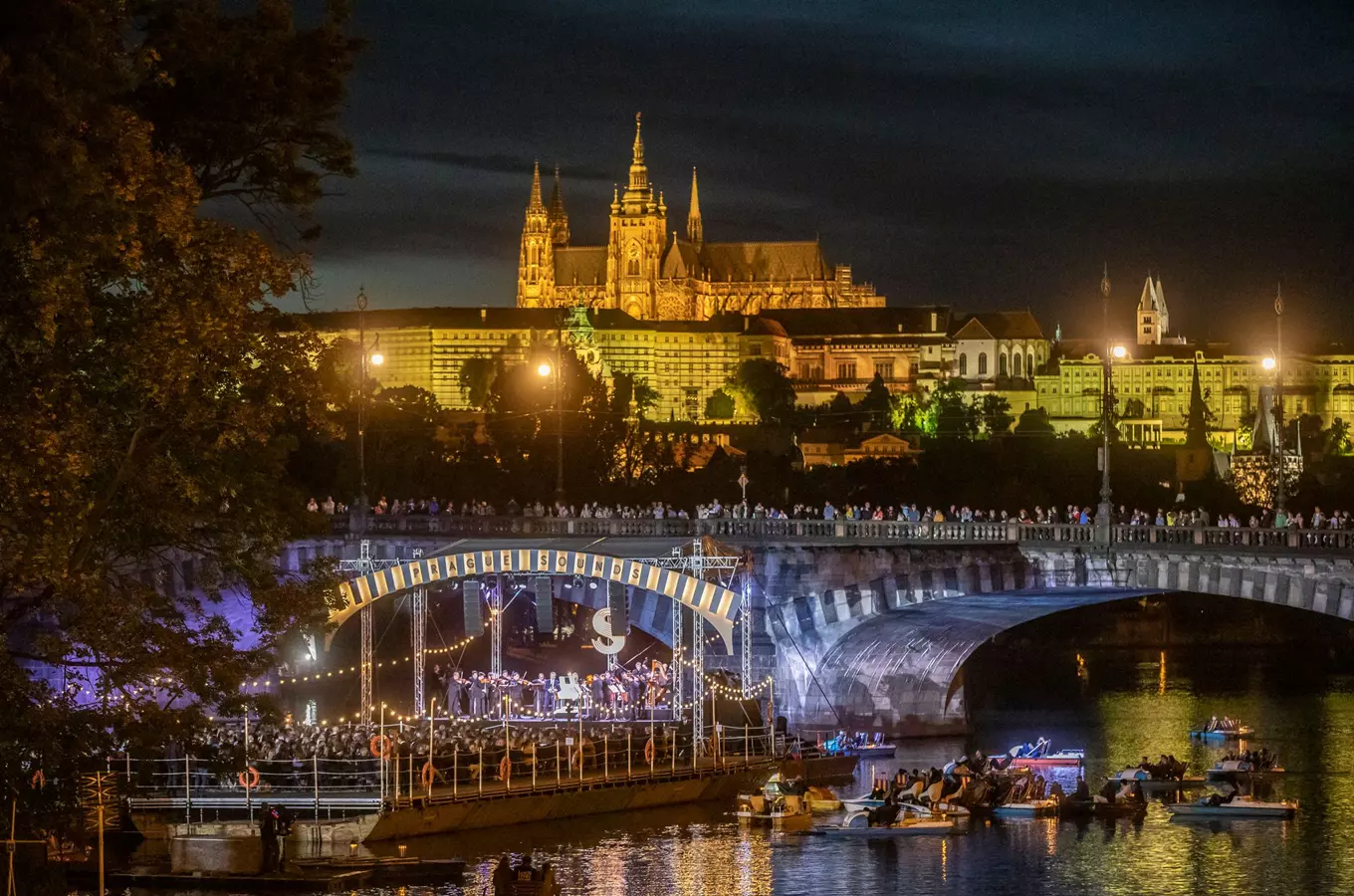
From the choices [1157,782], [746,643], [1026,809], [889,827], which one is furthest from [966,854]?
[746,643]

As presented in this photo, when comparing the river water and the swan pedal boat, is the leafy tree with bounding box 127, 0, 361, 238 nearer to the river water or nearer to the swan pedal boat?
the river water

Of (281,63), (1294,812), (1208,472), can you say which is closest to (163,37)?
(281,63)

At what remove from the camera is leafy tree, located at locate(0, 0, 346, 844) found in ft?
81.3

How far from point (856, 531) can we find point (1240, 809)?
16.3m

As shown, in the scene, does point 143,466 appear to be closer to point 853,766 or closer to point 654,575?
point 654,575

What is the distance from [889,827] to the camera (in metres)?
46.0

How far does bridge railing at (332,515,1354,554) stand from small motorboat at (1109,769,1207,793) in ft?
16.7

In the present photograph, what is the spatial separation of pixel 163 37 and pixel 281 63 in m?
1.54

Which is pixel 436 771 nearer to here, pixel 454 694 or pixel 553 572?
pixel 553 572

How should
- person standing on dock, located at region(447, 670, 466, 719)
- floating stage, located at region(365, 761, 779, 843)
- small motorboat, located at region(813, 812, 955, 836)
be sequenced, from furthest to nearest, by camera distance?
person standing on dock, located at region(447, 670, 466, 719) < small motorboat, located at region(813, 812, 955, 836) < floating stage, located at region(365, 761, 779, 843)

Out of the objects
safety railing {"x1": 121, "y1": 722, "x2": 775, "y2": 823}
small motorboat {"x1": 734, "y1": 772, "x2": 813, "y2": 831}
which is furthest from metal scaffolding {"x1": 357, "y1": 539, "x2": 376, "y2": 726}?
small motorboat {"x1": 734, "y1": 772, "x2": 813, "y2": 831}

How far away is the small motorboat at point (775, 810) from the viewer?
46406 millimetres

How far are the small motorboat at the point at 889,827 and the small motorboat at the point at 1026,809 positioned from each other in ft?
8.79

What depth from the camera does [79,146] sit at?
2430 cm
